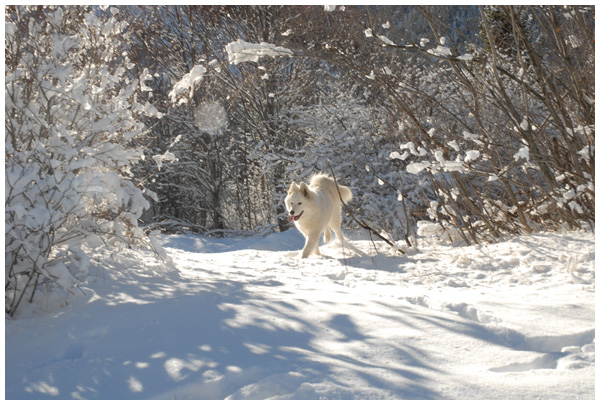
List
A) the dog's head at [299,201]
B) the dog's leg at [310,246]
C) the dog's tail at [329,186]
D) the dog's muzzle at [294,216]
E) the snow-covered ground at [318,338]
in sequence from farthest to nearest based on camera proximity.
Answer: the dog's tail at [329,186]
the dog's head at [299,201]
the dog's muzzle at [294,216]
the dog's leg at [310,246]
the snow-covered ground at [318,338]

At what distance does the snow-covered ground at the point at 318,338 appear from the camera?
1.52m

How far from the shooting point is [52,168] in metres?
2.75

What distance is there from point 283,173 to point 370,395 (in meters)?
10.0

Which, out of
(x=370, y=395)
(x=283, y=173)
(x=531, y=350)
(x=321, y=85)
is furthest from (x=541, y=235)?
(x=321, y=85)

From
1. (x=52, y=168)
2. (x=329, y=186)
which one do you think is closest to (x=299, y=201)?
(x=329, y=186)

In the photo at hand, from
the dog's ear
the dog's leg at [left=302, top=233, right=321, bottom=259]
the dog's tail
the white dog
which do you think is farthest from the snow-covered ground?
the dog's tail

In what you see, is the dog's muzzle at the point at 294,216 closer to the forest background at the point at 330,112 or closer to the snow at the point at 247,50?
the forest background at the point at 330,112

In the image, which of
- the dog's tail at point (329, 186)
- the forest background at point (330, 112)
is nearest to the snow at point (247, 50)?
the forest background at point (330, 112)

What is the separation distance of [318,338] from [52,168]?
2.08 meters

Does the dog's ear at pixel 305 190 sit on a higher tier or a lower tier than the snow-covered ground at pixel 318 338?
higher

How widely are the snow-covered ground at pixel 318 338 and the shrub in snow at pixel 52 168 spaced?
0.31m

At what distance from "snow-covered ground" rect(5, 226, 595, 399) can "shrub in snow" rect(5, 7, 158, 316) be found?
1.03 feet

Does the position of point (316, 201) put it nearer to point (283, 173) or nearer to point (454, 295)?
point (454, 295)
